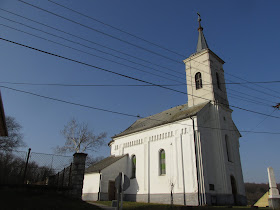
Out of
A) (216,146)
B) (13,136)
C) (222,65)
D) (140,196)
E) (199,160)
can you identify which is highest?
(222,65)

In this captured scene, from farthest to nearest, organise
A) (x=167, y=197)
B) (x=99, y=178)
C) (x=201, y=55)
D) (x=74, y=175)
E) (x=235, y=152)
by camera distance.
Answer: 1. (x=201, y=55)
2. (x=99, y=178)
3. (x=235, y=152)
4. (x=167, y=197)
5. (x=74, y=175)

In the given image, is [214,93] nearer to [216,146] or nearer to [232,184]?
[216,146]

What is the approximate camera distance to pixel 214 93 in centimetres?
2409

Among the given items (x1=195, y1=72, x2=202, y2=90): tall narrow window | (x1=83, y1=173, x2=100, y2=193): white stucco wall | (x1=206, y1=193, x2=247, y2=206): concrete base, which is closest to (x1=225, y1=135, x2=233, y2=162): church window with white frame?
(x1=206, y1=193, x2=247, y2=206): concrete base

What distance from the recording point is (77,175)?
12055mm

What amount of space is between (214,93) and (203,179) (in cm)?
969

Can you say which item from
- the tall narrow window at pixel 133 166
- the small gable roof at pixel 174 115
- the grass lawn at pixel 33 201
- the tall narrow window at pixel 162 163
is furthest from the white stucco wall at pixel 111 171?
the grass lawn at pixel 33 201

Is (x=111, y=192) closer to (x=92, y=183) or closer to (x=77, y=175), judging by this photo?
(x=92, y=183)

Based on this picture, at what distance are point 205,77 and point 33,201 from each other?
2146 cm

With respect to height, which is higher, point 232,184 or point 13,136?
point 13,136

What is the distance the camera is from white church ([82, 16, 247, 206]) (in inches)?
781

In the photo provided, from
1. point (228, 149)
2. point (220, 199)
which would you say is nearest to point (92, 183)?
point (220, 199)

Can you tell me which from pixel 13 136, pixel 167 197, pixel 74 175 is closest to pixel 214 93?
pixel 167 197

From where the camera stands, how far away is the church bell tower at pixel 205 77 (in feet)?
80.6
